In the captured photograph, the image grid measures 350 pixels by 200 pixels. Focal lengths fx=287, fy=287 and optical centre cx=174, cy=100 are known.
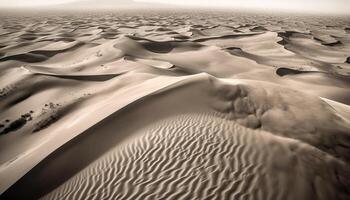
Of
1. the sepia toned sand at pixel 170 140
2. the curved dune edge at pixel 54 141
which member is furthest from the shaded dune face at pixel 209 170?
the curved dune edge at pixel 54 141

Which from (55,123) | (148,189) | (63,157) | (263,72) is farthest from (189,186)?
(263,72)

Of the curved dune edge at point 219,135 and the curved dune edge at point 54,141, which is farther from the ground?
the curved dune edge at point 219,135

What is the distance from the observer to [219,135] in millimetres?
4953

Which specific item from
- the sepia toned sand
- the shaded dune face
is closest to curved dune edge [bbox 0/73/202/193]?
the sepia toned sand

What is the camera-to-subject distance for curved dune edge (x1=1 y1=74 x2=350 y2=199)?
406cm

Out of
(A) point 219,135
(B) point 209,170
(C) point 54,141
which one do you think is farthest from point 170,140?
(C) point 54,141

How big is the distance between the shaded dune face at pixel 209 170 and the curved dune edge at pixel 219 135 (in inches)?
0.7

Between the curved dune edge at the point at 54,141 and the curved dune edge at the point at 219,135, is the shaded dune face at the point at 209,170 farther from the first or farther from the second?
the curved dune edge at the point at 54,141

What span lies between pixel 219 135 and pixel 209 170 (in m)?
0.95

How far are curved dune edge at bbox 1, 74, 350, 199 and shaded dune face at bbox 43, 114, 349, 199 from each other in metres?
0.02

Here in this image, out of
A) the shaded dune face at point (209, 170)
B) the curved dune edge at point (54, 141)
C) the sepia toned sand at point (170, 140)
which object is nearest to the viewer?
the shaded dune face at point (209, 170)

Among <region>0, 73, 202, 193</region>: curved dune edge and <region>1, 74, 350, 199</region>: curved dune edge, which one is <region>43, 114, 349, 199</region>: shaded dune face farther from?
<region>0, 73, 202, 193</region>: curved dune edge

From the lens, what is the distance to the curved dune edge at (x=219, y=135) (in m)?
4.06

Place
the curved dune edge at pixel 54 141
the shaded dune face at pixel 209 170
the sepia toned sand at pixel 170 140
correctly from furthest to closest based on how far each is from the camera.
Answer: the curved dune edge at pixel 54 141, the sepia toned sand at pixel 170 140, the shaded dune face at pixel 209 170
